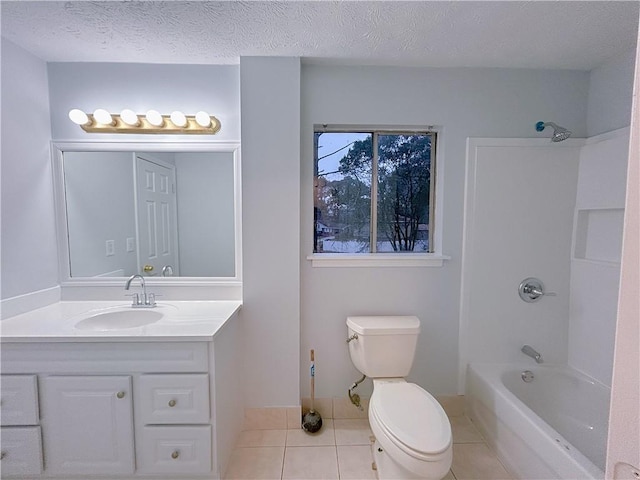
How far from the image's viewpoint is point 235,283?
1.91m

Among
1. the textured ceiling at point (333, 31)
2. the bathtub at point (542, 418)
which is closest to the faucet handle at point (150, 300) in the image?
the textured ceiling at point (333, 31)

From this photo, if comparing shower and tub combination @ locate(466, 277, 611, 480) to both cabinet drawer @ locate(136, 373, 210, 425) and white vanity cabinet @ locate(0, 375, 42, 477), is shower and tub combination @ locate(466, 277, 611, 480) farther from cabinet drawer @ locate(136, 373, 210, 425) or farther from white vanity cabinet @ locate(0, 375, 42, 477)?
white vanity cabinet @ locate(0, 375, 42, 477)

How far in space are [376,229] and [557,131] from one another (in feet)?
3.98

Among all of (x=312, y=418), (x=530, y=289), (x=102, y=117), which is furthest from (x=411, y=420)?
(x=102, y=117)

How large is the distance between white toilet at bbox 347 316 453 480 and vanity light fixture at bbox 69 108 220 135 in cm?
150

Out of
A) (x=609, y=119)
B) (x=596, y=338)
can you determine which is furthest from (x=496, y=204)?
(x=596, y=338)

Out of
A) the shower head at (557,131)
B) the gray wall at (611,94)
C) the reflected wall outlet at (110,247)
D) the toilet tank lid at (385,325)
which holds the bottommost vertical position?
the toilet tank lid at (385,325)

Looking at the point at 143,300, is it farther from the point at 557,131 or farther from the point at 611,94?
the point at 611,94

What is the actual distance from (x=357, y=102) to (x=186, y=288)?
1607 mm

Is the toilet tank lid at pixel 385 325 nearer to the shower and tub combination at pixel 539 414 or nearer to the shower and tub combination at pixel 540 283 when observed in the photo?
the shower and tub combination at pixel 540 283

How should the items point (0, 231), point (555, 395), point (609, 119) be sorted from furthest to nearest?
1. point (555, 395)
2. point (609, 119)
3. point (0, 231)

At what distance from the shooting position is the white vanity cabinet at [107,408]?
137 centimetres

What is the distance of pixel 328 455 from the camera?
1.67 m

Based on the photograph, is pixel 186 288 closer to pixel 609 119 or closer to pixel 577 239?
pixel 577 239
